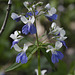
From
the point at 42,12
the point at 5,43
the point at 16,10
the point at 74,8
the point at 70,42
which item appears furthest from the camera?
the point at 74,8

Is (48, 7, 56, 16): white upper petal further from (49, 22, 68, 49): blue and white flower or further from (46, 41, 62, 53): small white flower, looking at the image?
(46, 41, 62, 53): small white flower

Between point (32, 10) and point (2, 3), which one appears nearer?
point (32, 10)

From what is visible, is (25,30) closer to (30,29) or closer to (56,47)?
(30,29)

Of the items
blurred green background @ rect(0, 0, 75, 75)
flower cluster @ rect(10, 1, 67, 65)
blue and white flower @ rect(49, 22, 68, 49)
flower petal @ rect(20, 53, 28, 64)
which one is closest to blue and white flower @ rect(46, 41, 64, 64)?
flower cluster @ rect(10, 1, 67, 65)

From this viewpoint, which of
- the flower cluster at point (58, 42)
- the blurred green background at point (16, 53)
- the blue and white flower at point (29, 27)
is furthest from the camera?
the blurred green background at point (16, 53)

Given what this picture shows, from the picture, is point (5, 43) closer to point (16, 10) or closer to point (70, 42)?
point (16, 10)

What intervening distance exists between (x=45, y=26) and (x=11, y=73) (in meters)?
2.35

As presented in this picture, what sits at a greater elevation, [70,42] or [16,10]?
[16,10]

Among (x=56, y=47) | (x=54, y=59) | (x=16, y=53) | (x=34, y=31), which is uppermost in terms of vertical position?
(x=16, y=53)

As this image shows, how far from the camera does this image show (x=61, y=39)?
208 centimetres

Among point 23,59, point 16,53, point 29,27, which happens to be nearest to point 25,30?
point 29,27

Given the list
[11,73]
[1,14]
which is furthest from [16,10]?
[11,73]

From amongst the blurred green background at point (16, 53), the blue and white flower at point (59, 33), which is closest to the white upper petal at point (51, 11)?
the blue and white flower at point (59, 33)

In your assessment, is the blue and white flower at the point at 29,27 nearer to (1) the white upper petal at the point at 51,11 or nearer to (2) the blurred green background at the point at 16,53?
(1) the white upper petal at the point at 51,11
